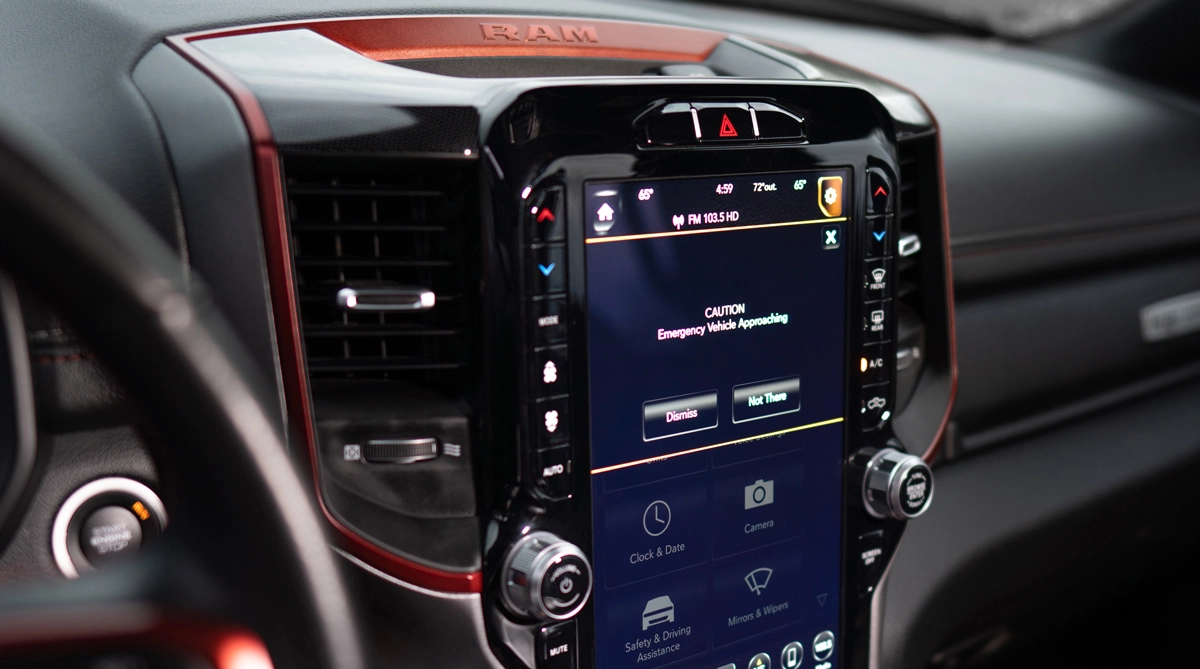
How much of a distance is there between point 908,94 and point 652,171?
49 cm

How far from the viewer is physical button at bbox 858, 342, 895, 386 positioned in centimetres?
117

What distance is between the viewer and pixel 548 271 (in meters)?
0.93

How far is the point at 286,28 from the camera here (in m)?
1.06

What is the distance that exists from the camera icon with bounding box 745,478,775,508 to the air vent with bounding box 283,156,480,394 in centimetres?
31

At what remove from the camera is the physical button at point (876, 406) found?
3.87 ft

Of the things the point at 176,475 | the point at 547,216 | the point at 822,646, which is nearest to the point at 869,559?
the point at 822,646

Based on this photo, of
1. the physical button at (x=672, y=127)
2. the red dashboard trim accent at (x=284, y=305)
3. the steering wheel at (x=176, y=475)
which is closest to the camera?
the steering wheel at (x=176, y=475)

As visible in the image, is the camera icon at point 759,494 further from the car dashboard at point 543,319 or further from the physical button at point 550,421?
the physical button at point 550,421

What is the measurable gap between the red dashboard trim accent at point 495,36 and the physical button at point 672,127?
0.27 metres

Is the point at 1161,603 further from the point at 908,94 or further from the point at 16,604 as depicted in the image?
the point at 16,604

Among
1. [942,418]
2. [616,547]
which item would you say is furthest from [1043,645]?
[616,547]

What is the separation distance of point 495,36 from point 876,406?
1.79ft

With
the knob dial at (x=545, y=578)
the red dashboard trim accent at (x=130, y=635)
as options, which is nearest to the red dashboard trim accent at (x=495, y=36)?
the knob dial at (x=545, y=578)

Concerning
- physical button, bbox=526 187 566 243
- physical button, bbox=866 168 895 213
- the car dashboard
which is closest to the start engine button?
the car dashboard
